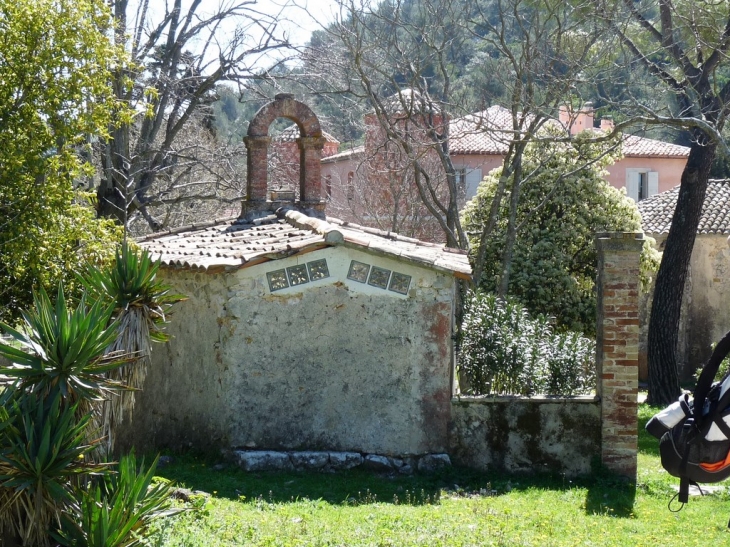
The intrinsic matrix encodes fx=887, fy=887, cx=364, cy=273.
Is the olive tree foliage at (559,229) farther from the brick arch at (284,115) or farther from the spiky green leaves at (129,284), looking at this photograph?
the spiky green leaves at (129,284)

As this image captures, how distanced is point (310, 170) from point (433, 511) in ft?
24.0

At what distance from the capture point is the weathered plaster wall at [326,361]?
36.2 ft

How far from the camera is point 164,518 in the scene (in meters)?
7.87

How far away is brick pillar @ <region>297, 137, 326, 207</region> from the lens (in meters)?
14.8

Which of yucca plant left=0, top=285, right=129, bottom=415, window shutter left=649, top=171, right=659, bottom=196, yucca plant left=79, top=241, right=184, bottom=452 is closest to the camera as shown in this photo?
yucca plant left=0, top=285, right=129, bottom=415

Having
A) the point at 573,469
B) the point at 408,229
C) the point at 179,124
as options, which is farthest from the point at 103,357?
the point at 408,229

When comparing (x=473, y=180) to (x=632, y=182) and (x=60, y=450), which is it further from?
(x=60, y=450)

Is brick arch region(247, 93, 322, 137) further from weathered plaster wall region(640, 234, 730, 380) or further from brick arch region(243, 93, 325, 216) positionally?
weathered plaster wall region(640, 234, 730, 380)

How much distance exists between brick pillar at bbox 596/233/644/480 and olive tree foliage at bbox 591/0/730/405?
18.8ft

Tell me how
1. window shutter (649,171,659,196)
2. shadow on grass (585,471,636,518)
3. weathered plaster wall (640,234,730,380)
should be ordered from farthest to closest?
window shutter (649,171,659,196)
weathered plaster wall (640,234,730,380)
shadow on grass (585,471,636,518)

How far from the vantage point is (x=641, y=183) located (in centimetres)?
3762

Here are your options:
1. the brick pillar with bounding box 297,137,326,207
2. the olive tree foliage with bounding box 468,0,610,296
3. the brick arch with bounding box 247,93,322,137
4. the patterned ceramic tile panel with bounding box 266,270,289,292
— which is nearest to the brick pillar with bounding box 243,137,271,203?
the brick arch with bounding box 247,93,322,137

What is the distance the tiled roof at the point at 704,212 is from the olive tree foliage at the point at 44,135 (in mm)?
19113

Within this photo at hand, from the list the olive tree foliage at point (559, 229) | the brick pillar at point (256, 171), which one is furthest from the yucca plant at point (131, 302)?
the olive tree foliage at point (559, 229)
